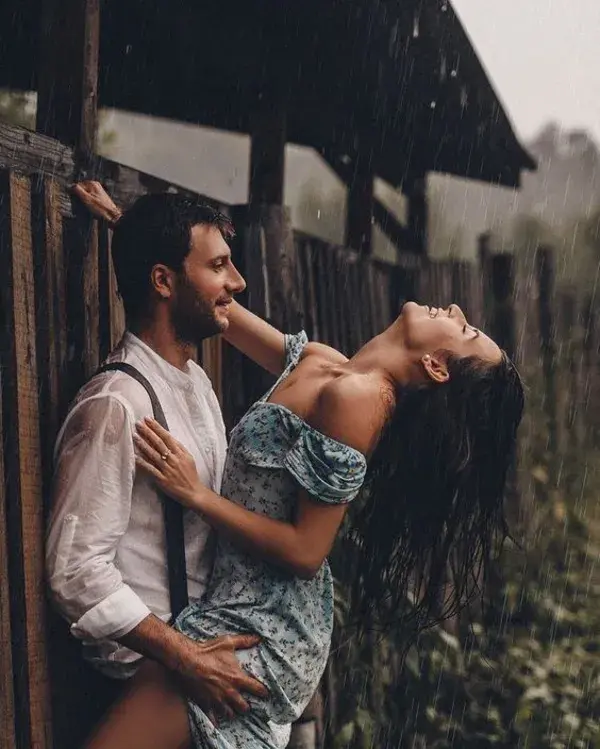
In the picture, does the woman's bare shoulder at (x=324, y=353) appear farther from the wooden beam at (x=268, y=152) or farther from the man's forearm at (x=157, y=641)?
the wooden beam at (x=268, y=152)

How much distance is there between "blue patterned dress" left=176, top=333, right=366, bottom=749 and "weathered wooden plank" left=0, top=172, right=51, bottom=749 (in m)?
0.41

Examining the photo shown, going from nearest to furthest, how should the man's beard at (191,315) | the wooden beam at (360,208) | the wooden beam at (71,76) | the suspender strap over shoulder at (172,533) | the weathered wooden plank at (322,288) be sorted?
the suspender strap over shoulder at (172,533) < the man's beard at (191,315) < the wooden beam at (71,76) < the weathered wooden plank at (322,288) < the wooden beam at (360,208)

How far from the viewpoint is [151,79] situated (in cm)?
793

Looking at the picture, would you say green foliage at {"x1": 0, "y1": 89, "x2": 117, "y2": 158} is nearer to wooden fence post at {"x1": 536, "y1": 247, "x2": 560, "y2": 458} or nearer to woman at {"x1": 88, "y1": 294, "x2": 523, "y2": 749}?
wooden fence post at {"x1": 536, "y1": 247, "x2": 560, "y2": 458}

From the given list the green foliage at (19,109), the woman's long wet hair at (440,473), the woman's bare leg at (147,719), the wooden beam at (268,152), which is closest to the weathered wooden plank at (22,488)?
the woman's bare leg at (147,719)

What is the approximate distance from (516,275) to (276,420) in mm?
6047

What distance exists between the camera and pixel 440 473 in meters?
3.86

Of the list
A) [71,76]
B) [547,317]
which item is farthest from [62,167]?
[547,317]

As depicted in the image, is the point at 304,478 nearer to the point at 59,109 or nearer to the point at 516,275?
the point at 59,109

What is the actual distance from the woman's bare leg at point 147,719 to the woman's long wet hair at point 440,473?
88cm

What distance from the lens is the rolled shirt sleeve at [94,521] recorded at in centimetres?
325

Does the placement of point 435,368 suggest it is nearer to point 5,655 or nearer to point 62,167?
point 62,167

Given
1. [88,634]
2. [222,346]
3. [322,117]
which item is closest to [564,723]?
[222,346]

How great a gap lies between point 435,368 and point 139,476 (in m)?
0.99
